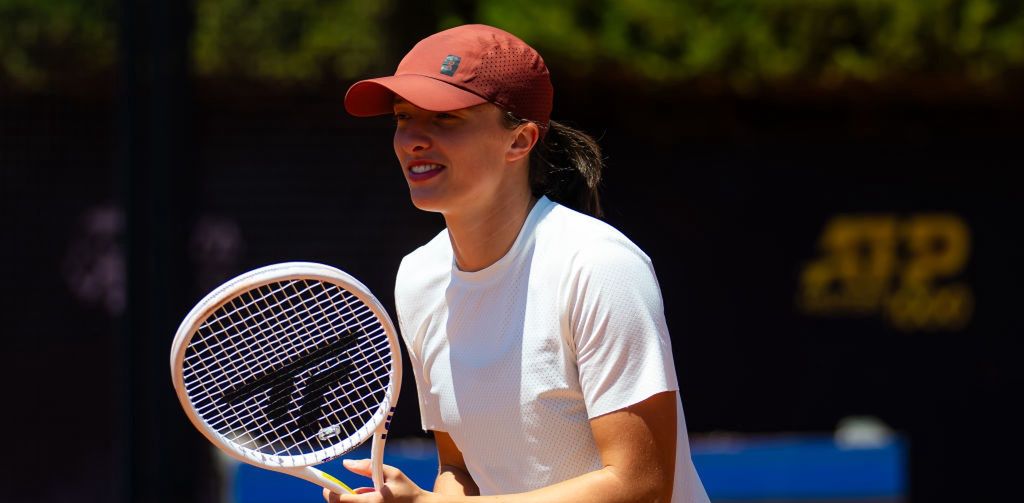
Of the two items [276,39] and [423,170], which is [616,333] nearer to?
[423,170]

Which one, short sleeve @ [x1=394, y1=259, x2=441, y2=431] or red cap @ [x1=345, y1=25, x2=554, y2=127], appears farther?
short sleeve @ [x1=394, y1=259, x2=441, y2=431]

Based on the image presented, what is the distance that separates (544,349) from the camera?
187 centimetres

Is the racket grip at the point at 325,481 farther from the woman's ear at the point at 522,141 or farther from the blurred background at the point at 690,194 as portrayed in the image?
the blurred background at the point at 690,194

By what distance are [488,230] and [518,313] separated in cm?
14

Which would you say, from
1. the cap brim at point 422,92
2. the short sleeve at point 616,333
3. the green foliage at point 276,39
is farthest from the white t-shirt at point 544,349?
the green foliage at point 276,39

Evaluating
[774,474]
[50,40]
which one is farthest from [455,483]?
[50,40]

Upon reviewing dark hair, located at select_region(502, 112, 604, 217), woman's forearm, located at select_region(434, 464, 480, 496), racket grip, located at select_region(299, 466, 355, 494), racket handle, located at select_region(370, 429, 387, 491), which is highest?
dark hair, located at select_region(502, 112, 604, 217)

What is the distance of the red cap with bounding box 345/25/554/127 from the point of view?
186 cm

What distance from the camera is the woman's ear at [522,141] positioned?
1.94 metres

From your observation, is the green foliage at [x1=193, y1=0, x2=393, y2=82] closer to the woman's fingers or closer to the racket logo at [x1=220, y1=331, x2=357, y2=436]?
the racket logo at [x1=220, y1=331, x2=357, y2=436]

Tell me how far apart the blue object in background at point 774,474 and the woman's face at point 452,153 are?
7.19ft

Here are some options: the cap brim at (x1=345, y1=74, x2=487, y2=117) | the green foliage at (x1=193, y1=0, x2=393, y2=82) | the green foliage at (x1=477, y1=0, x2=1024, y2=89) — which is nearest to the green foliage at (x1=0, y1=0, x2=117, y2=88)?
the green foliage at (x1=193, y1=0, x2=393, y2=82)

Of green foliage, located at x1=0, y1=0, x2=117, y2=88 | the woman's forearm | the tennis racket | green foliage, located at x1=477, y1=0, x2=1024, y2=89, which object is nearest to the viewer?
the tennis racket

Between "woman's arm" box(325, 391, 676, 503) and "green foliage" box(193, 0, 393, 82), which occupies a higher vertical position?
"green foliage" box(193, 0, 393, 82)
